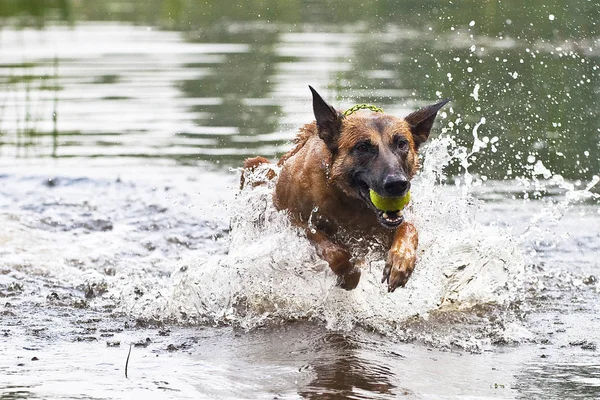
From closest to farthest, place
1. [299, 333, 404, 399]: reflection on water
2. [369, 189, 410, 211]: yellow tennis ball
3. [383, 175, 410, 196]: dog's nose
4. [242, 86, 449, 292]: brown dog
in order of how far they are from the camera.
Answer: [299, 333, 404, 399]: reflection on water < [383, 175, 410, 196]: dog's nose < [369, 189, 410, 211]: yellow tennis ball < [242, 86, 449, 292]: brown dog

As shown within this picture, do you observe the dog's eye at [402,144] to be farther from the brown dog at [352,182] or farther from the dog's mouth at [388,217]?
the dog's mouth at [388,217]

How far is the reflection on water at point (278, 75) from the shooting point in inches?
505

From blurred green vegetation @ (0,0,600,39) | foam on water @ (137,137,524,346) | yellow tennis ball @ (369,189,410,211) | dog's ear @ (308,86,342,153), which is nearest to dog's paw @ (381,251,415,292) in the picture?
yellow tennis ball @ (369,189,410,211)

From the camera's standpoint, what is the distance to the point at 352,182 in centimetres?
611


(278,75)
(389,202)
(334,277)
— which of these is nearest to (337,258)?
(334,277)

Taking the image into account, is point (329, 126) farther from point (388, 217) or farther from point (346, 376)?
point (346, 376)

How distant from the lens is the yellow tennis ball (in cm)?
578

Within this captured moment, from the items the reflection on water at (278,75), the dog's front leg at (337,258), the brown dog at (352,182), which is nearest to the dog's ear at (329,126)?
the brown dog at (352,182)

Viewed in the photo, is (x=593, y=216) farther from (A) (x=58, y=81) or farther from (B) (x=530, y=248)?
(A) (x=58, y=81)

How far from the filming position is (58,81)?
54.7ft

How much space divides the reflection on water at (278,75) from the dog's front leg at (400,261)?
16.1 ft

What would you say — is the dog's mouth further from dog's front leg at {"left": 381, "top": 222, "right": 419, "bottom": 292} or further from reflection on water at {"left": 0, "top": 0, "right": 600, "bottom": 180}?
reflection on water at {"left": 0, "top": 0, "right": 600, "bottom": 180}

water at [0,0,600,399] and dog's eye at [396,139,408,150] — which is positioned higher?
dog's eye at [396,139,408,150]

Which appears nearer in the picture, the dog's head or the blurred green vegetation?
the dog's head
